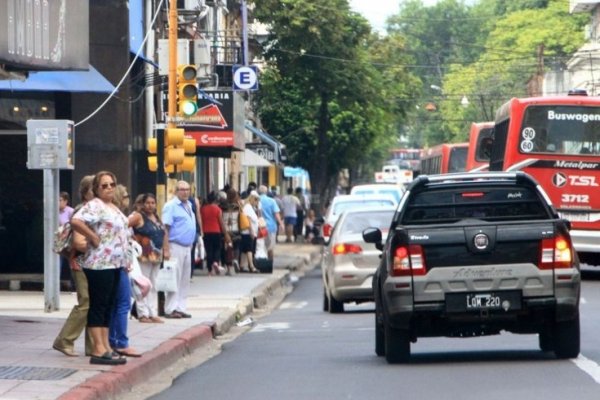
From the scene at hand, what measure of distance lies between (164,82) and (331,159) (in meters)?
33.6

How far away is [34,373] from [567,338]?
4.89 meters

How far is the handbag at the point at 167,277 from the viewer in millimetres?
20688

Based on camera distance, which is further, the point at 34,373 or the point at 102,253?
the point at 102,253

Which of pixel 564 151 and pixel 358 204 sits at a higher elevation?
pixel 564 151

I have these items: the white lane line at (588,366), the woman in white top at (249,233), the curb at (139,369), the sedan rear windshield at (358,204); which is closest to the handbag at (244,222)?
the woman in white top at (249,233)

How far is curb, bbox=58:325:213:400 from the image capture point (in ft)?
41.2

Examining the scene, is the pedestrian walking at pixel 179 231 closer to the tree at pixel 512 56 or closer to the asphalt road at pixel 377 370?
the asphalt road at pixel 377 370

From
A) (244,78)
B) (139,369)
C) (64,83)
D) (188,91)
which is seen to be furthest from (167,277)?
(244,78)

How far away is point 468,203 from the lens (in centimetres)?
1529

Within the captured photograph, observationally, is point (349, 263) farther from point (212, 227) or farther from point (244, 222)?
point (244, 222)

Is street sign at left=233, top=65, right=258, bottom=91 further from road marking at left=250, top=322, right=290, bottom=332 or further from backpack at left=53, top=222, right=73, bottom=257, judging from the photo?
backpack at left=53, top=222, right=73, bottom=257

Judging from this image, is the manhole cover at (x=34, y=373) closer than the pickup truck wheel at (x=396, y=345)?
Yes

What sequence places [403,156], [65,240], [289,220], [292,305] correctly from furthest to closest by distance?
[403,156]
[289,220]
[292,305]
[65,240]

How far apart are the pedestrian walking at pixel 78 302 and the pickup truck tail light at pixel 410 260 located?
287 centimetres
